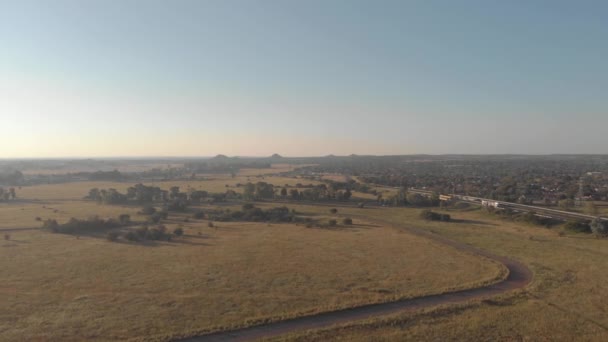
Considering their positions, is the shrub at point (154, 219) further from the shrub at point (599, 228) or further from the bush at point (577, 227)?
the shrub at point (599, 228)

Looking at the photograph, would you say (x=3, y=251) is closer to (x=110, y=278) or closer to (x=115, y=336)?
(x=110, y=278)

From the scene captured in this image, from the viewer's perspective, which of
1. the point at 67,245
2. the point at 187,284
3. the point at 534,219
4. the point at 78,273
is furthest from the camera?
the point at 534,219

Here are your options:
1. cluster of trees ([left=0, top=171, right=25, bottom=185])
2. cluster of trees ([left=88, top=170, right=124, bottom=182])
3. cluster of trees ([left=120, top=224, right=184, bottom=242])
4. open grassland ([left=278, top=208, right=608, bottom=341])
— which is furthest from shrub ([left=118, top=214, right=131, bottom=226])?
cluster of trees ([left=88, top=170, right=124, bottom=182])

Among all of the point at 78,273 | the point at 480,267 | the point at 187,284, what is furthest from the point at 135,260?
the point at 480,267

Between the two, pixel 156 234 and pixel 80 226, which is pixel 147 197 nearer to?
pixel 80 226

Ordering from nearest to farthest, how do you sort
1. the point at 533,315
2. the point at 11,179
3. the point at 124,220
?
the point at 533,315, the point at 124,220, the point at 11,179

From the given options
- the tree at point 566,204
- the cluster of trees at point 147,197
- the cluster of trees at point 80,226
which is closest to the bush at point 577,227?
the tree at point 566,204

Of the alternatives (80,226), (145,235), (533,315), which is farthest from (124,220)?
(533,315)
